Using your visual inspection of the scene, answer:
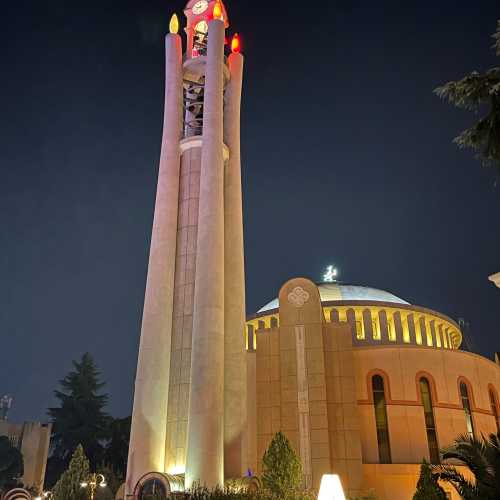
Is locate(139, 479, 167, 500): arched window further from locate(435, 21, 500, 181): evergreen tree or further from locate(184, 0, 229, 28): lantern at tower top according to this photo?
locate(184, 0, 229, 28): lantern at tower top

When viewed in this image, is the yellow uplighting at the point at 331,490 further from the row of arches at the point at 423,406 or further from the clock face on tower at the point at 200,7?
the clock face on tower at the point at 200,7

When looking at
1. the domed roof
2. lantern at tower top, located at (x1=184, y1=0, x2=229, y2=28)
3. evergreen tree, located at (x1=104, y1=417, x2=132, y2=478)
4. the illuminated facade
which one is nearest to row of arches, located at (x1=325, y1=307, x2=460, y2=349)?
the domed roof

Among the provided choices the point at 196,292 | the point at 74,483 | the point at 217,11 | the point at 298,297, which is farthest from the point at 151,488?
the point at 217,11

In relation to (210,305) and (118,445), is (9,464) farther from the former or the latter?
(210,305)

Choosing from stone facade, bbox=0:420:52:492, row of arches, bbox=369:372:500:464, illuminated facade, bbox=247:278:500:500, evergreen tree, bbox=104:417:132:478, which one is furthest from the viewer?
evergreen tree, bbox=104:417:132:478

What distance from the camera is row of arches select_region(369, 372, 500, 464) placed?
2945cm

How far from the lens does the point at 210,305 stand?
82.2 feet

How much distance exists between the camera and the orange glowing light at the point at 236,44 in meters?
34.2

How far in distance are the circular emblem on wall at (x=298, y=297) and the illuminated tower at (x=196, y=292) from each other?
3.21 meters

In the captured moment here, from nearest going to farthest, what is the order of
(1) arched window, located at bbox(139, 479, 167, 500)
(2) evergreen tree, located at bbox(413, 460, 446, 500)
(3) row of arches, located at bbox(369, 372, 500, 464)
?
(2) evergreen tree, located at bbox(413, 460, 446, 500)
(1) arched window, located at bbox(139, 479, 167, 500)
(3) row of arches, located at bbox(369, 372, 500, 464)

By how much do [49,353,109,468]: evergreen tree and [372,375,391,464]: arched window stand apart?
29584 millimetres

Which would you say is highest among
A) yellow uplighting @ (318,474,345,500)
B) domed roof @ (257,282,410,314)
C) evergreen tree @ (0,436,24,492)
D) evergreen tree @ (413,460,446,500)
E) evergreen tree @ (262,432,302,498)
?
domed roof @ (257,282,410,314)

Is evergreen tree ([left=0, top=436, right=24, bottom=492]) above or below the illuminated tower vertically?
below

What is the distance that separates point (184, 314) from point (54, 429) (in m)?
31.8
